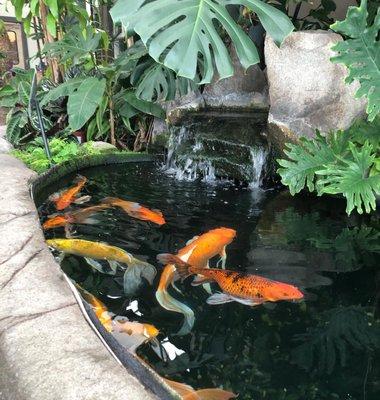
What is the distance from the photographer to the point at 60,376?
1.47 meters

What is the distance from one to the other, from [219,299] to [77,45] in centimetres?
414

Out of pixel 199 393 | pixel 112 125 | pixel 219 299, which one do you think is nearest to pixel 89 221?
pixel 219 299

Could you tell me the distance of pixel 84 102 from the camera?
16.8 ft

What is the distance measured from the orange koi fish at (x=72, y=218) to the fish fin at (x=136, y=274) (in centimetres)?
91

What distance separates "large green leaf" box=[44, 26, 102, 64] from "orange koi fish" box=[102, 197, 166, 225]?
230 centimetres

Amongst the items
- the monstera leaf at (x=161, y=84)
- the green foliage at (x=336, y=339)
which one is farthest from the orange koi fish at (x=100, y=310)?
the monstera leaf at (x=161, y=84)

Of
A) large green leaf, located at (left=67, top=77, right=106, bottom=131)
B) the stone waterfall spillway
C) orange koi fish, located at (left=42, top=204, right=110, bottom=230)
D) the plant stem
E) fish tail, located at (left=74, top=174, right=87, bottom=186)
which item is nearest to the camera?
orange koi fish, located at (left=42, top=204, right=110, bottom=230)

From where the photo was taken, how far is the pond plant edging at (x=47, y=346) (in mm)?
1430

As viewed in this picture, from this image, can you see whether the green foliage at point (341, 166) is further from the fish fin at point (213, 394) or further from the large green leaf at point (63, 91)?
the large green leaf at point (63, 91)

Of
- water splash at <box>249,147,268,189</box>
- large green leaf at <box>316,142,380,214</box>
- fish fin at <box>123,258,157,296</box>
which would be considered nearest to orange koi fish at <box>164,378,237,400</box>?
fish fin at <box>123,258,157,296</box>

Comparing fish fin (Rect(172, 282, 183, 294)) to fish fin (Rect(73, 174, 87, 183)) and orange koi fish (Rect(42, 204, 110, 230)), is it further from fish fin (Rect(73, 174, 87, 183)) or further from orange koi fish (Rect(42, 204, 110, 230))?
fish fin (Rect(73, 174, 87, 183))

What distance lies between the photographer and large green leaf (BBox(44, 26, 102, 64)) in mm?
5367

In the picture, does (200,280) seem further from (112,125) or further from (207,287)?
(112,125)

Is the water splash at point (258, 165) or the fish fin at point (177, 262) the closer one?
the fish fin at point (177, 262)
